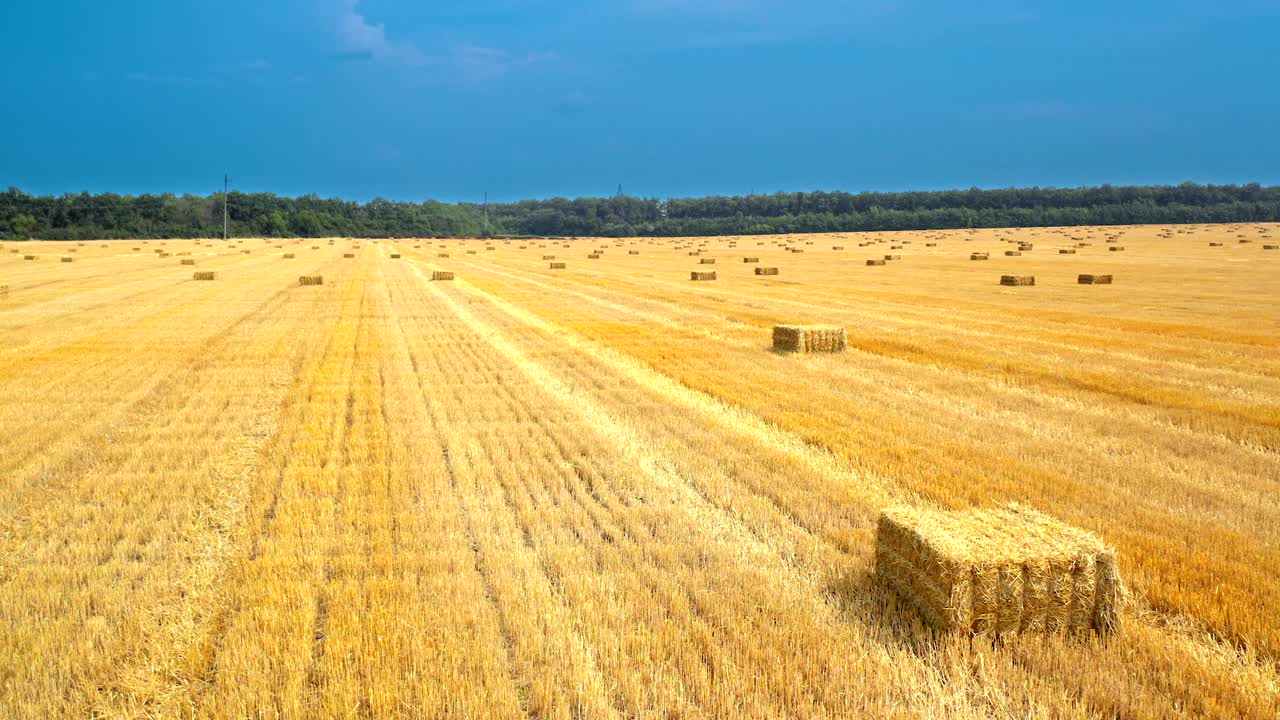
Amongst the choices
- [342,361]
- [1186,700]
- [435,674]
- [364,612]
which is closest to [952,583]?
[1186,700]

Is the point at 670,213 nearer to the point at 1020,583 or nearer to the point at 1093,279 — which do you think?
the point at 1093,279

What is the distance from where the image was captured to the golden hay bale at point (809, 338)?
659 inches

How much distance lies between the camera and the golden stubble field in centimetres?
476

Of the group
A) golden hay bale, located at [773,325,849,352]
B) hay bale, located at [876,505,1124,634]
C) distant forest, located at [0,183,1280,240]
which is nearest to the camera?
hay bale, located at [876,505,1124,634]

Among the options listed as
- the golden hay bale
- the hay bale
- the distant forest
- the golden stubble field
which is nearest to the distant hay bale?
the golden stubble field

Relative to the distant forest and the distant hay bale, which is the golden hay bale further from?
the distant forest

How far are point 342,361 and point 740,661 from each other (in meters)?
12.1

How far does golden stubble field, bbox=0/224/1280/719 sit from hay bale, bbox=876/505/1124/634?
0.44 ft

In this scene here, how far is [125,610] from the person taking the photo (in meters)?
5.51

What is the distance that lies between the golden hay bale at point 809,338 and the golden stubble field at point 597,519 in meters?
0.81

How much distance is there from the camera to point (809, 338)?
1680 cm

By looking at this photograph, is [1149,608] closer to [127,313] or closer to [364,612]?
[364,612]

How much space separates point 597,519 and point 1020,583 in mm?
3393

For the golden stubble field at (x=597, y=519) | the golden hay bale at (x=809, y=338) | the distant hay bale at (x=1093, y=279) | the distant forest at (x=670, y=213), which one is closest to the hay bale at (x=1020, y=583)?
the golden stubble field at (x=597, y=519)
